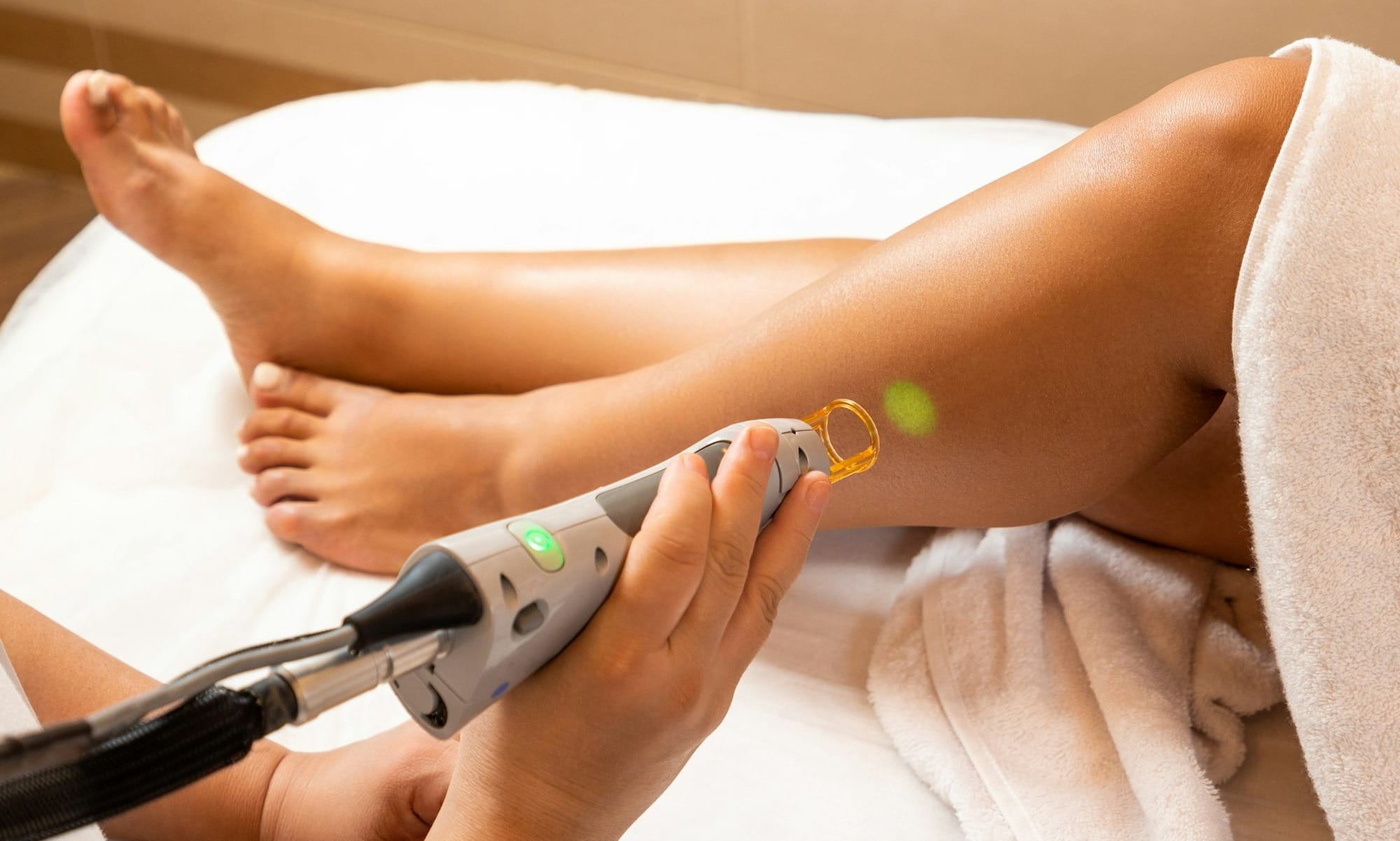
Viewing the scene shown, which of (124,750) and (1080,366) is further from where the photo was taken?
(1080,366)

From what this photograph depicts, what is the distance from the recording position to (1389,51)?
50.0 inches

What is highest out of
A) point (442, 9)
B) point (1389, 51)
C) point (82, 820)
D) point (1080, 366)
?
point (442, 9)

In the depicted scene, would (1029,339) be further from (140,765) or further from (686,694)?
(140,765)

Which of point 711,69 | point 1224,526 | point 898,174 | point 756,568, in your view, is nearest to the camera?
point 756,568

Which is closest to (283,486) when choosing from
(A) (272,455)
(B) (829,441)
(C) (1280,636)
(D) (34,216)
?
(A) (272,455)

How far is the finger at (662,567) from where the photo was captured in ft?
1.46

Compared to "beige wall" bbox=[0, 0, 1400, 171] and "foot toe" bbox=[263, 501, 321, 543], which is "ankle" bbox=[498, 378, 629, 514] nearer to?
"foot toe" bbox=[263, 501, 321, 543]

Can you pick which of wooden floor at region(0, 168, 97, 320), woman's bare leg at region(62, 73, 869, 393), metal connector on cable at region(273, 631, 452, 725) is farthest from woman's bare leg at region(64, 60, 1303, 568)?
wooden floor at region(0, 168, 97, 320)

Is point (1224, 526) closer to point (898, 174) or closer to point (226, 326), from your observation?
point (898, 174)

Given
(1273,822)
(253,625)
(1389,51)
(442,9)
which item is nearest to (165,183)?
(253,625)

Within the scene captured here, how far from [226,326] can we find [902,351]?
0.59 m

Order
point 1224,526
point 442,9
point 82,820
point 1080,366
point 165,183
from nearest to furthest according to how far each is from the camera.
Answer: point 82,820, point 1080,366, point 1224,526, point 165,183, point 442,9

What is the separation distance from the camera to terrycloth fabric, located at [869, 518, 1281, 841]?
0.62 meters

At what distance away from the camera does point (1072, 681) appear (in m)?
0.69
